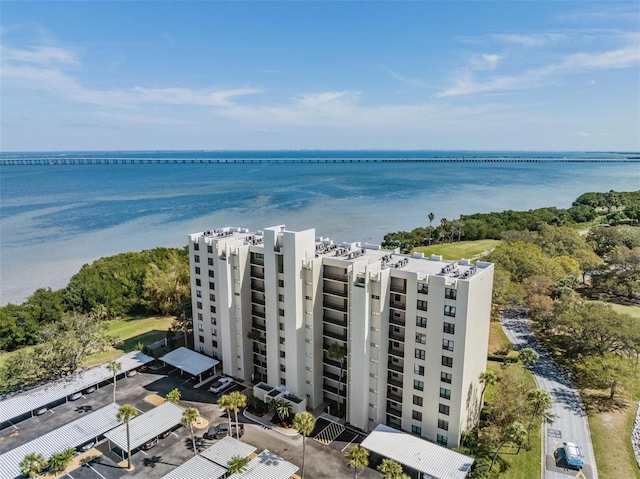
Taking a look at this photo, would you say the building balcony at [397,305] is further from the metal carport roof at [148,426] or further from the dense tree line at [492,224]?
the dense tree line at [492,224]

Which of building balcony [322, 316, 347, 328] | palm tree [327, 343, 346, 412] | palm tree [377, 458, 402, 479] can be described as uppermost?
building balcony [322, 316, 347, 328]

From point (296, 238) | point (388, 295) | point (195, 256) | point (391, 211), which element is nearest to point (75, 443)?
point (195, 256)

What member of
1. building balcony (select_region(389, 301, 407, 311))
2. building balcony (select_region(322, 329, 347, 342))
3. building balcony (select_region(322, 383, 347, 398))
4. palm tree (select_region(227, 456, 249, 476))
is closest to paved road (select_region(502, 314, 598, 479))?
building balcony (select_region(389, 301, 407, 311))

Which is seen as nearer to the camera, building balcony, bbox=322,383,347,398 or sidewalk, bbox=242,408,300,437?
sidewalk, bbox=242,408,300,437

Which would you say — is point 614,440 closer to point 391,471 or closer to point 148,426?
point 391,471

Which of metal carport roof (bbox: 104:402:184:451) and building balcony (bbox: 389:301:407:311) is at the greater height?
building balcony (bbox: 389:301:407:311)

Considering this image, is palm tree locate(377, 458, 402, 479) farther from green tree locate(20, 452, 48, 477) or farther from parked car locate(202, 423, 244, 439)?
green tree locate(20, 452, 48, 477)

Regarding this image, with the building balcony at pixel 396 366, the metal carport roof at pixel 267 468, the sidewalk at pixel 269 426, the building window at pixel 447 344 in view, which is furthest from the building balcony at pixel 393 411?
the metal carport roof at pixel 267 468
